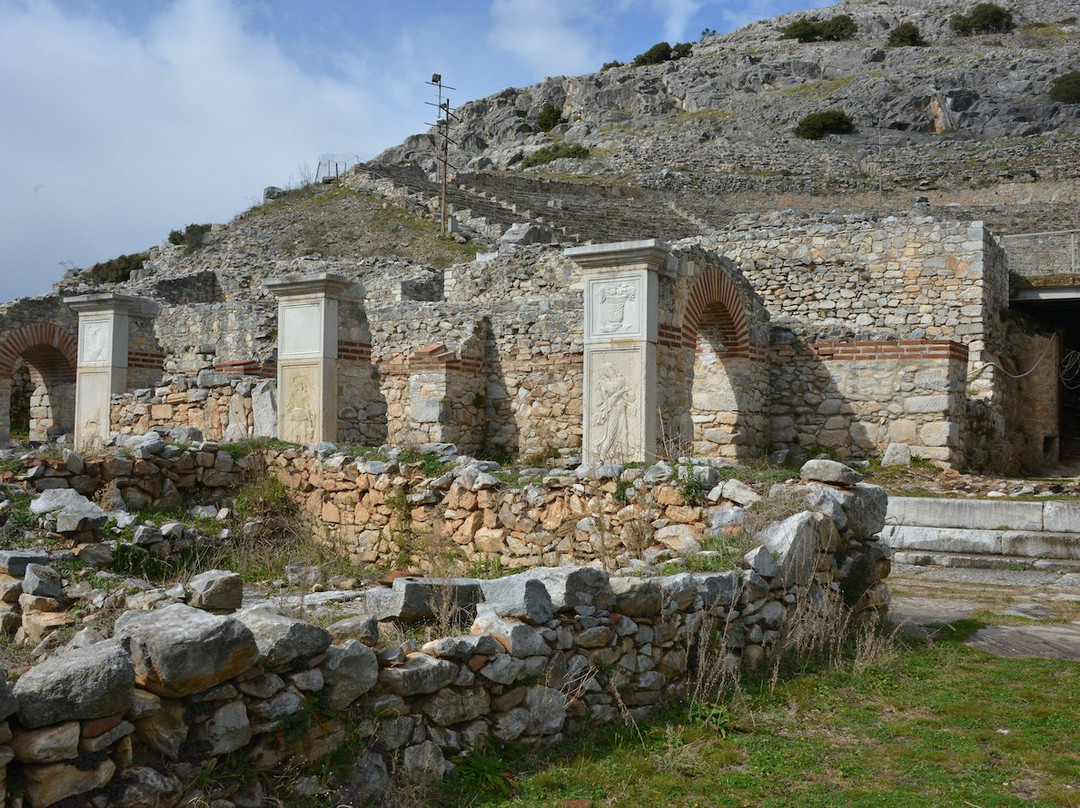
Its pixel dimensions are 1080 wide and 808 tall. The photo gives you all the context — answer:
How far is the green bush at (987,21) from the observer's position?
54750 millimetres

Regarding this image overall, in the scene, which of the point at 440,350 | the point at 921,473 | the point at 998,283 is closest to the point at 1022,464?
the point at 998,283

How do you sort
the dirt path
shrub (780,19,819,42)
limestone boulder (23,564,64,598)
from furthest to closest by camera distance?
shrub (780,19,819,42)
the dirt path
limestone boulder (23,564,64,598)

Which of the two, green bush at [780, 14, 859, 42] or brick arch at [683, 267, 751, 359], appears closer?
brick arch at [683, 267, 751, 359]

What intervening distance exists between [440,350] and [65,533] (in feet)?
27.3

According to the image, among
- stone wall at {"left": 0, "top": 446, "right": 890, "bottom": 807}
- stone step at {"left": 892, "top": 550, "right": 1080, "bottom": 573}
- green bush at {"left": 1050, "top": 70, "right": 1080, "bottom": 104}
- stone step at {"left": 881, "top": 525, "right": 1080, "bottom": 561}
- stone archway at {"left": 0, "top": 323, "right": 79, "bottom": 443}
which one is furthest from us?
green bush at {"left": 1050, "top": 70, "right": 1080, "bottom": 104}

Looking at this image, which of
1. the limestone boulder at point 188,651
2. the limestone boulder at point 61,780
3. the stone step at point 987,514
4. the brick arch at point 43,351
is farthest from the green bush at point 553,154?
the limestone boulder at point 61,780

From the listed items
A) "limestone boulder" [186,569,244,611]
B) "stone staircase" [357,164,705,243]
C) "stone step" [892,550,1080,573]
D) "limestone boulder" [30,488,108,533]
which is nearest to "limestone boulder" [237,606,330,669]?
"limestone boulder" [186,569,244,611]

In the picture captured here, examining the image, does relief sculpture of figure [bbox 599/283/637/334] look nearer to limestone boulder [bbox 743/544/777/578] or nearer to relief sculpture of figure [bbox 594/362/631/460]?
relief sculpture of figure [bbox 594/362/631/460]

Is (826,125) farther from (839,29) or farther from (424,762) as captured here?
(424,762)

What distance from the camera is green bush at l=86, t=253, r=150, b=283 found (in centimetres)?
3488

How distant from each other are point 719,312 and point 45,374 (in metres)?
14.0

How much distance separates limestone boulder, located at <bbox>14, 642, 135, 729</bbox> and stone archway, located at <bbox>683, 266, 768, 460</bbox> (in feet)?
33.6

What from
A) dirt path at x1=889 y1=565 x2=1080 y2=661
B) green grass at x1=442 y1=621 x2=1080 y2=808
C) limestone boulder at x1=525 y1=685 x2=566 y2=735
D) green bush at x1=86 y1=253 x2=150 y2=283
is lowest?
green grass at x1=442 y1=621 x2=1080 y2=808

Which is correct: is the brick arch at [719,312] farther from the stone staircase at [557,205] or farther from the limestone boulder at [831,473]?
the stone staircase at [557,205]
